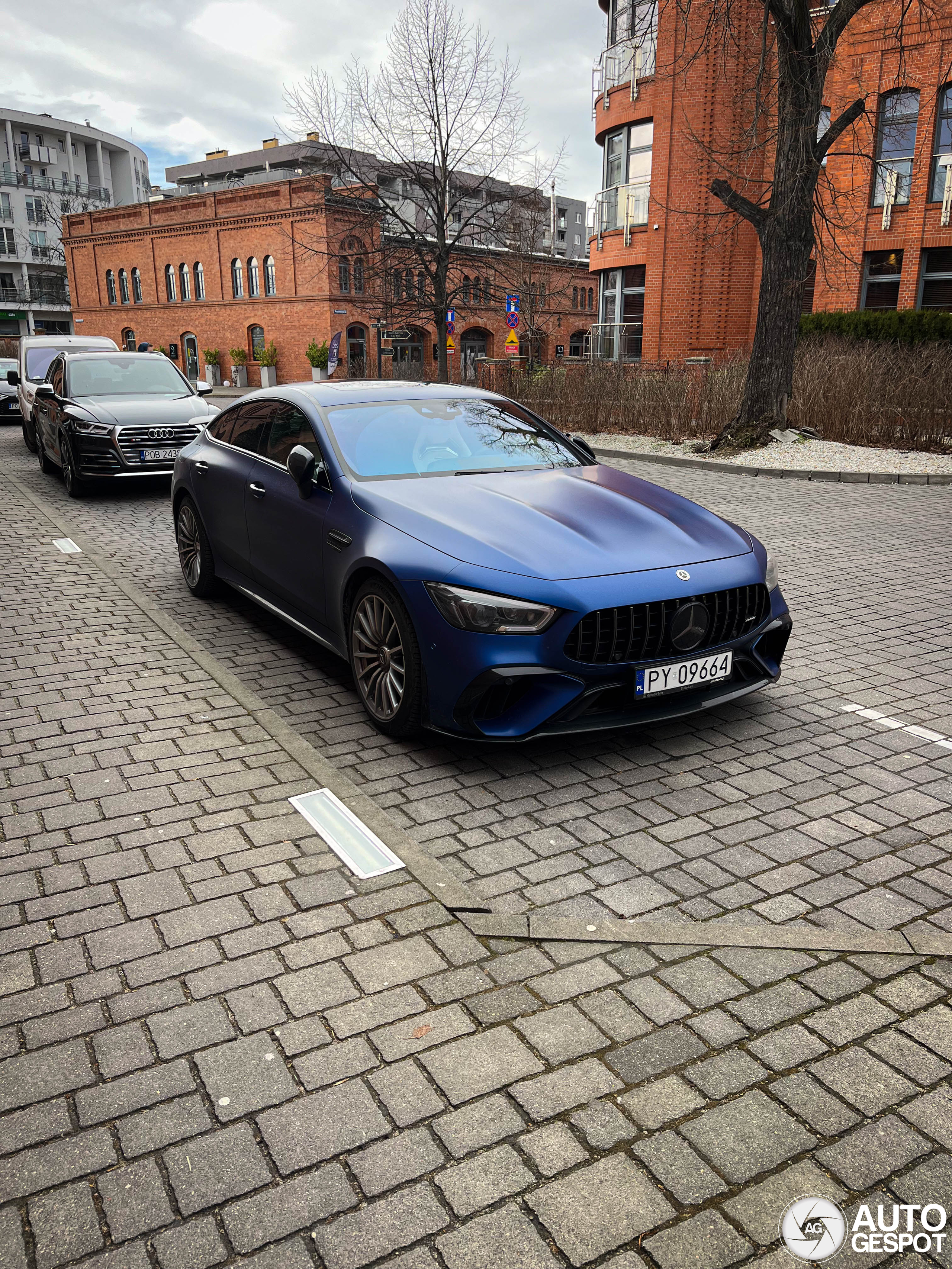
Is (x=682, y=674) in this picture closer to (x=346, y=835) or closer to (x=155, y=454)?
(x=346, y=835)

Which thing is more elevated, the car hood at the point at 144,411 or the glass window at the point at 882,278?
the glass window at the point at 882,278

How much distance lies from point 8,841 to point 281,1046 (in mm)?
1718

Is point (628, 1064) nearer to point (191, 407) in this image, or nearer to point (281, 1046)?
point (281, 1046)

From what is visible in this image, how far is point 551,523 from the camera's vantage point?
15.1ft

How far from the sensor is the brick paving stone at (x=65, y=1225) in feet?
6.73

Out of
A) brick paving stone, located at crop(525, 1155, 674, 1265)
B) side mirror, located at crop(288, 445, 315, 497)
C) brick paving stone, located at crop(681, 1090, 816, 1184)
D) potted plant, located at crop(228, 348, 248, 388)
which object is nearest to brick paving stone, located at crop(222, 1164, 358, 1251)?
brick paving stone, located at crop(525, 1155, 674, 1265)

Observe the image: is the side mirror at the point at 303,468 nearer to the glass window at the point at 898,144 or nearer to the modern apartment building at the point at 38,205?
the glass window at the point at 898,144

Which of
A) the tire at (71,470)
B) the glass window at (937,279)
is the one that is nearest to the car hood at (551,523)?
the tire at (71,470)

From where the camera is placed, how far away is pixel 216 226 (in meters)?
50.4

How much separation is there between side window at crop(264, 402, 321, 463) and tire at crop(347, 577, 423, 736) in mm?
1125

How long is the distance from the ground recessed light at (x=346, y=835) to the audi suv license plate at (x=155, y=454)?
8943 millimetres

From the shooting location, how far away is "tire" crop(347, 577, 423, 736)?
14.5ft

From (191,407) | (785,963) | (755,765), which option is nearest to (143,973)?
(785,963)

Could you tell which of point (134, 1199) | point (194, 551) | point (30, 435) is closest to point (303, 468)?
point (194, 551)
